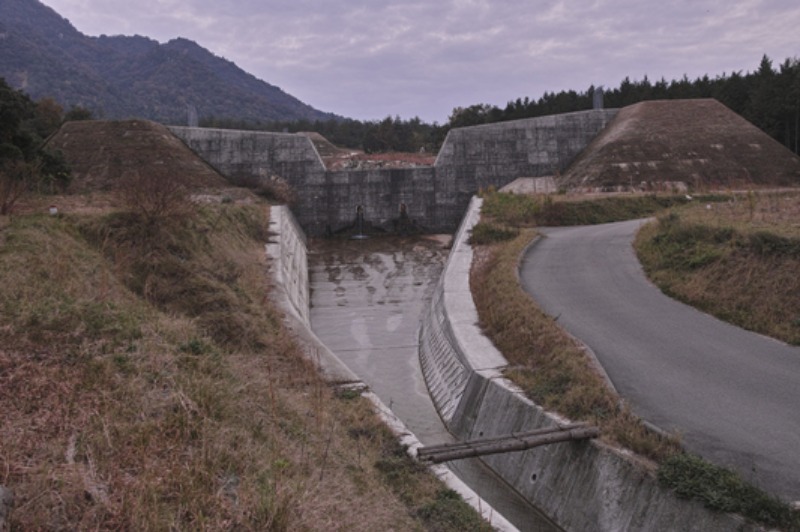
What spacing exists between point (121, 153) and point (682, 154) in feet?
93.9

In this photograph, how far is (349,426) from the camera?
816 cm

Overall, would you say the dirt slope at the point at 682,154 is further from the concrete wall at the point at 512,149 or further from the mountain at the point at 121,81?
the mountain at the point at 121,81

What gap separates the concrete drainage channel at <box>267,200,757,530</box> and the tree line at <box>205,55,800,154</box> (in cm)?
2596

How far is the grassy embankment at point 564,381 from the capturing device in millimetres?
5711

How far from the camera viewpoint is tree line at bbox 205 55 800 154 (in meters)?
37.0

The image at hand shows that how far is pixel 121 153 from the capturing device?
3344cm

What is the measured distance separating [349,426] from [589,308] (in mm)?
5939

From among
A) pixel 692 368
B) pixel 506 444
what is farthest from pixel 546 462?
pixel 692 368

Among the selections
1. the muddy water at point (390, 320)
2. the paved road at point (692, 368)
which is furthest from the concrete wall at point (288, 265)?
the paved road at point (692, 368)

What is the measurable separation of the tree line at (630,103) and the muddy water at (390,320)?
822 inches

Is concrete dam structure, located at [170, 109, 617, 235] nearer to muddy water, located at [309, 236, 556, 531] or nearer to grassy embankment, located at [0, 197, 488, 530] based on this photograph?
muddy water, located at [309, 236, 556, 531]

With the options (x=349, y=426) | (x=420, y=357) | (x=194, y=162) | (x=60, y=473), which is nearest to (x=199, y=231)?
(x=420, y=357)

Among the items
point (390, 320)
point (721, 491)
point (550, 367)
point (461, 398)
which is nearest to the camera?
point (721, 491)

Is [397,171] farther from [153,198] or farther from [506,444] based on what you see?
[506,444]
